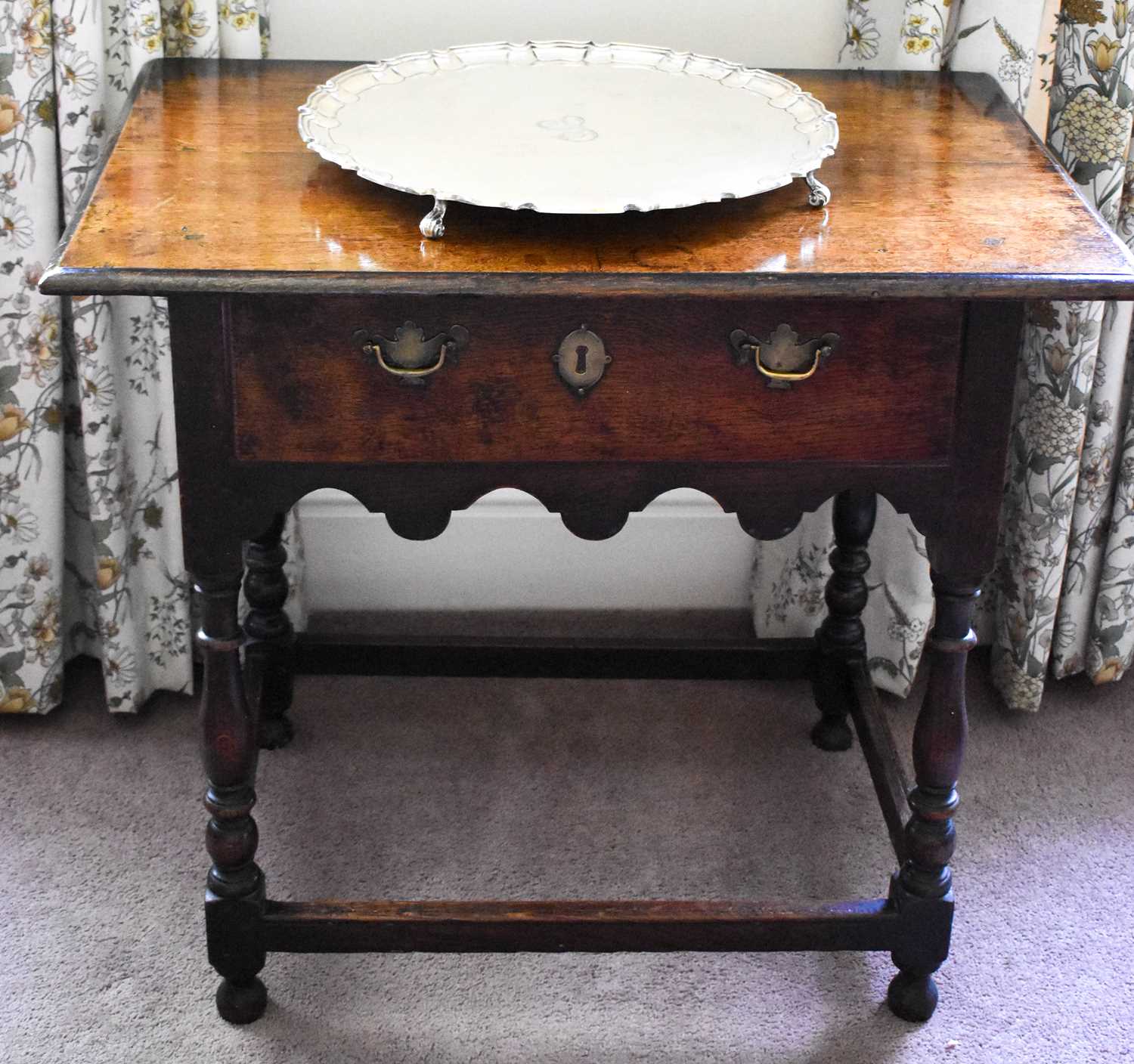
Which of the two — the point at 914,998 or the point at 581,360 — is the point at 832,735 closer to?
the point at 914,998

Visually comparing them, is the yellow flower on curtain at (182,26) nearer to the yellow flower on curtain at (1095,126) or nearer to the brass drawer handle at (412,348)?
the brass drawer handle at (412,348)

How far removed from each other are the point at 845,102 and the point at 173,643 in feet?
3.65

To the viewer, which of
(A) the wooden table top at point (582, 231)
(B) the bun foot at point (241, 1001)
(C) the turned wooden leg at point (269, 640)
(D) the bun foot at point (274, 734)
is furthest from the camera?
(D) the bun foot at point (274, 734)

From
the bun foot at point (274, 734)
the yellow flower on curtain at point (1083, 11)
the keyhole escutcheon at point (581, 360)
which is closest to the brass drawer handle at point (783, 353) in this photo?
the keyhole escutcheon at point (581, 360)

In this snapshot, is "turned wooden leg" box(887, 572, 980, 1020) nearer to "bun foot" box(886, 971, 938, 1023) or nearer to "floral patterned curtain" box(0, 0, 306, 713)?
"bun foot" box(886, 971, 938, 1023)

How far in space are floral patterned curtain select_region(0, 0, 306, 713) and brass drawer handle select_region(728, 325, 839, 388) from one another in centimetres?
82

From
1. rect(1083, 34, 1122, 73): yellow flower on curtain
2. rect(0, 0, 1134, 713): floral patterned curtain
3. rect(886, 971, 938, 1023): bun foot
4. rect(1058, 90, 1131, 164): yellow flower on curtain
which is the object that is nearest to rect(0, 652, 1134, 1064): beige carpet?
rect(886, 971, 938, 1023): bun foot

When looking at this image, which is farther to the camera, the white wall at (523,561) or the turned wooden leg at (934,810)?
the white wall at (523,561)

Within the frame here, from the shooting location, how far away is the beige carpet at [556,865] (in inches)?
61.6

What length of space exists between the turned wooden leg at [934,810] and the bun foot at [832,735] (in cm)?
40

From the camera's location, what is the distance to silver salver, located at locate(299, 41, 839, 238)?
1.29 meters

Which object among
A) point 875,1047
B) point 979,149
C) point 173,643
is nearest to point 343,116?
point 979,149

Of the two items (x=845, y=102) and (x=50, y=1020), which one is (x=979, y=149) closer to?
(x=845, y=102)

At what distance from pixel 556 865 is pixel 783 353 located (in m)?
0.76
